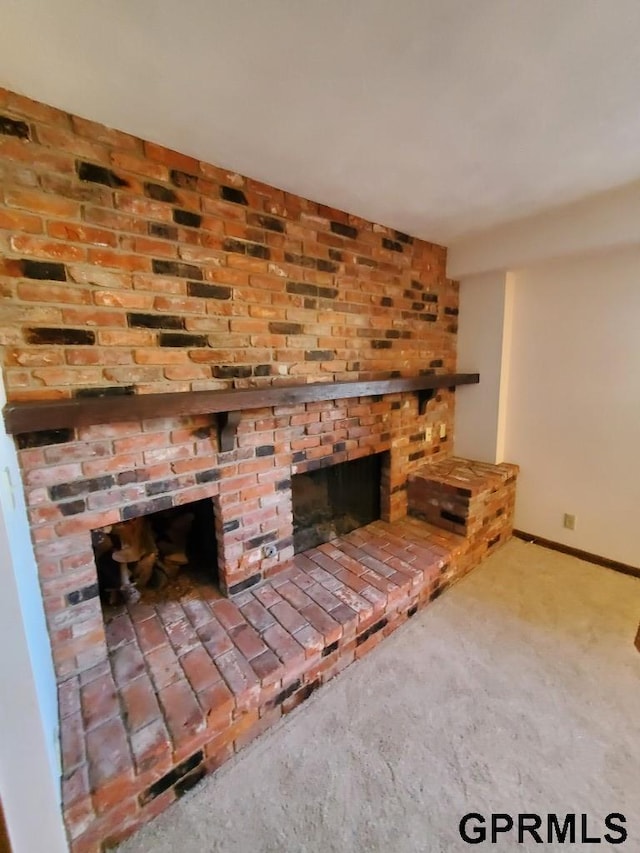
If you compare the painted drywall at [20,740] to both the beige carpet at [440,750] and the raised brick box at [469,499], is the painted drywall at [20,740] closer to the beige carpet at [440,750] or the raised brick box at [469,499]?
the beige carpet at [440,750]

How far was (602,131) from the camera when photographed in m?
1.31

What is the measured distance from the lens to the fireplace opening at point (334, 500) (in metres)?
2.17

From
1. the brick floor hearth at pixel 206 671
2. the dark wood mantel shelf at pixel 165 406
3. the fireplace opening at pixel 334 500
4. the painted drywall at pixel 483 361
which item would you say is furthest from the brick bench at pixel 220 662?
the dark wood mantel shelf at pixel 165 406

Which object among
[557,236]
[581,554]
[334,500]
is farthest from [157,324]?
[581,554]

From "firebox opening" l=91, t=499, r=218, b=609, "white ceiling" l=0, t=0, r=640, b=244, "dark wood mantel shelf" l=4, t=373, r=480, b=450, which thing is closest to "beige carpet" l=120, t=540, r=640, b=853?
"firebox opening" l=91, t=499, r=218, b=609

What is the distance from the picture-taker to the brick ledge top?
3.63ft

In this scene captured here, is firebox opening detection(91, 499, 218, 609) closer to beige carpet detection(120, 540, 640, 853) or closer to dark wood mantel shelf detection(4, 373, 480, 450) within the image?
dark wood mantel shelf detection(4, 373, 480, 450)

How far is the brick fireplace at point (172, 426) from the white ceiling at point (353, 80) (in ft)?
0.75

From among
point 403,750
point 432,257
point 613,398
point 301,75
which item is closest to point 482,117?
point 301,75

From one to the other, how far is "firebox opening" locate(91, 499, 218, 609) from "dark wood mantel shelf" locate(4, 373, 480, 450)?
0.59m

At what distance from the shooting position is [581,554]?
2.43m

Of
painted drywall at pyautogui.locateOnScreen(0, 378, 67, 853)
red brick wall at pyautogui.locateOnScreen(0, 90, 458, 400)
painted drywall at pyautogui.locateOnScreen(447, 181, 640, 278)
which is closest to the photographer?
painted drywall at pyautogui.locateOnScreen(0, 378, 67, 853)

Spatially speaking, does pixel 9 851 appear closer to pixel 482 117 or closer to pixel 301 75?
pixel 301 75

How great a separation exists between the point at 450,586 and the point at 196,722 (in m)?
1.57
